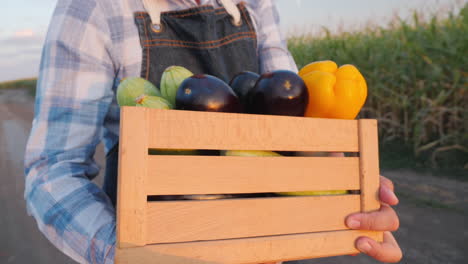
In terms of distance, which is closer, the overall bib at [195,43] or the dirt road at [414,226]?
the overall bib at [195,43]

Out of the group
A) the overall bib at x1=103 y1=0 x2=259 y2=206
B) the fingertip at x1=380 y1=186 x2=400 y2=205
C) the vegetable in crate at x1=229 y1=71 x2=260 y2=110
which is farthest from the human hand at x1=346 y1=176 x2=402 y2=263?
the overall bib at x1=103 y1=0 x2=259 y2=206

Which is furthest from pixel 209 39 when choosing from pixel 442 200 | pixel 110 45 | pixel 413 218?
pixel 442 200

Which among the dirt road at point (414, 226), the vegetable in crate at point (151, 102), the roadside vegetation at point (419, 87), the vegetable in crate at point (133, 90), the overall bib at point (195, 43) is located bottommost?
the dirt road at point (414, 226)

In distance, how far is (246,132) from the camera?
2.61 ft

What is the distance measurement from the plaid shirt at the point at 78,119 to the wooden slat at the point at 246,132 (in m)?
0.40

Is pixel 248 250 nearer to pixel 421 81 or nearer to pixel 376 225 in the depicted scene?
pixel 376 225

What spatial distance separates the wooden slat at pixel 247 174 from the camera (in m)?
0.75

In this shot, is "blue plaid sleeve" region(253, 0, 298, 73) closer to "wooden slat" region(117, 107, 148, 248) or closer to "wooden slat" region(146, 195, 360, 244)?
"wooden slat" region(146, 195, 360, 244)

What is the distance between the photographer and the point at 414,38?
12.3 ft

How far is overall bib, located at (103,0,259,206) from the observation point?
1278 mm

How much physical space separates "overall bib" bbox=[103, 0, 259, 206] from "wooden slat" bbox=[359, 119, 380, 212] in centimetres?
66

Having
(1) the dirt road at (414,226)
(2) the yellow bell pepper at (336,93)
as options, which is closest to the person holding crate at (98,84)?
(2) the yellow bell pepper at (336,93)

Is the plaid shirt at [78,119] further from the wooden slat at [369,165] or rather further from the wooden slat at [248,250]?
the wooden slat at [369,165]

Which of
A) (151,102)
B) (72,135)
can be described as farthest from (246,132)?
(72,135)
